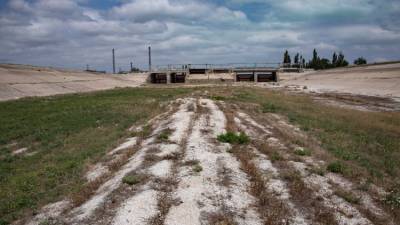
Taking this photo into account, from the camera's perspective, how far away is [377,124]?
24.2 metres

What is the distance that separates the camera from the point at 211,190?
1062 centimetres

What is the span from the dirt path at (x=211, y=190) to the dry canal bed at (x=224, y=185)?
25 millimetres

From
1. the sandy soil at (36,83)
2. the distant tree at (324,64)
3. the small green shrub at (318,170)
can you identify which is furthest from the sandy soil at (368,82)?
the distant tree at (324,64)

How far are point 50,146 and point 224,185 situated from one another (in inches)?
414

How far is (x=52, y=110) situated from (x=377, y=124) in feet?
79.0

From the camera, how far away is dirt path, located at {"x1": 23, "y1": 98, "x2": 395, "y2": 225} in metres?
9.12

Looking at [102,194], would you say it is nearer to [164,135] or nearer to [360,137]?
[164,135]

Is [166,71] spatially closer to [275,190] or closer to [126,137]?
[126,137]

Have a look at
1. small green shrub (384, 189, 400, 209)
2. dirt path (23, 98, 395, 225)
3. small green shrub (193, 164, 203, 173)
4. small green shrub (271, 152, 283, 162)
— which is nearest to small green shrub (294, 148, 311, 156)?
dirt path (23, 98, 395, 225)

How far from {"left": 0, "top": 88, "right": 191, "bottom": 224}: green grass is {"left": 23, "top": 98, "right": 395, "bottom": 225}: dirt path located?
0.93 m

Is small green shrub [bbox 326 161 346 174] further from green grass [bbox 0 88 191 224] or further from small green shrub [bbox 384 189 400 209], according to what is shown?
green grass [bbox 0 88 191 224]

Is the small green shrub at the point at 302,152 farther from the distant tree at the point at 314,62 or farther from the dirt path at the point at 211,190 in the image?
the distant tree at the point at 314,62

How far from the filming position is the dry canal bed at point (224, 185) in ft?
30.2

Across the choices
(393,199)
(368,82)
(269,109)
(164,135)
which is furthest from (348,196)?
(368,82)
